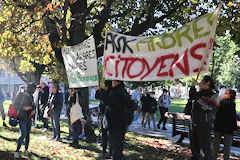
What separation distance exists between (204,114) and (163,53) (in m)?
1.49

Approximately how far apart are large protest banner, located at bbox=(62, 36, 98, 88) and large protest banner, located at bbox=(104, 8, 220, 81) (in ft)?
2.46

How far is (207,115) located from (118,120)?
1789 mm

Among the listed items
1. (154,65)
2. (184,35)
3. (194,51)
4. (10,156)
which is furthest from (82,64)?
(194,51)

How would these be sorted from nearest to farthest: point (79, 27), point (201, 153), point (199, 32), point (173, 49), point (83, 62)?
point (199, 32), point (173, 49), point (201, 153), point (83, 62), point (79, 27)

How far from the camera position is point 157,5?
981 centimetres

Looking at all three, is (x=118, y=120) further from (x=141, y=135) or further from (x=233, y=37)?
(x=141, y=135)

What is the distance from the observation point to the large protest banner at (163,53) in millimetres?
4613

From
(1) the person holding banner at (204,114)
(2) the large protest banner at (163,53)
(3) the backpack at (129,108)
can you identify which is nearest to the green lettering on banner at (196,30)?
(2) the large protest banner at (163,53)

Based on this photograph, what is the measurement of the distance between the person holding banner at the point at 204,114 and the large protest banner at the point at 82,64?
247 cm

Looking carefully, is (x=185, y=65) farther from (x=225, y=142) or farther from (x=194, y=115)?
(x=225, y=142)

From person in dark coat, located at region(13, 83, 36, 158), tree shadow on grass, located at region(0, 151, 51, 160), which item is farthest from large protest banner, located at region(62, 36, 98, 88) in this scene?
tree shadow on grass, located at region(0, 151, 51, 160)

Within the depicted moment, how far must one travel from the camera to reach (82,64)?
713 centimetres

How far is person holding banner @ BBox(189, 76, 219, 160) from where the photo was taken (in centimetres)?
536

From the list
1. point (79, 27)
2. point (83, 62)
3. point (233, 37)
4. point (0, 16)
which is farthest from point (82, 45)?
point (0, 16)
